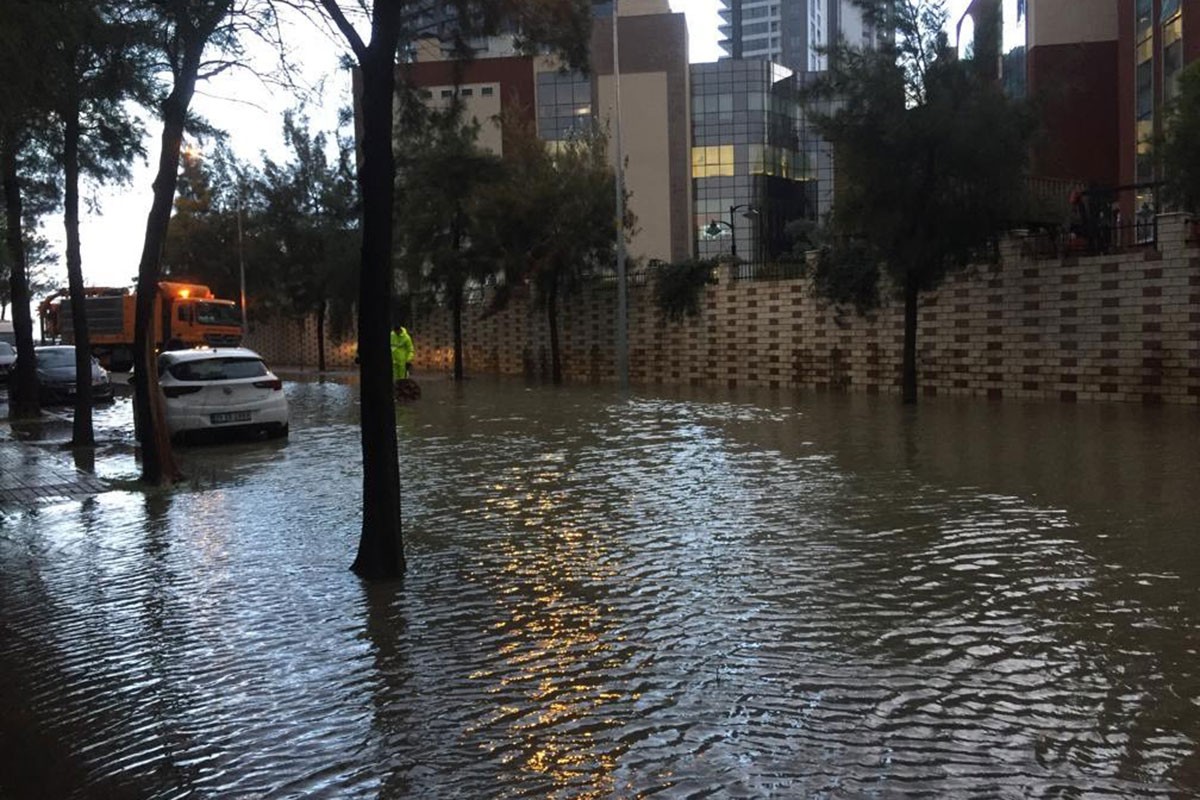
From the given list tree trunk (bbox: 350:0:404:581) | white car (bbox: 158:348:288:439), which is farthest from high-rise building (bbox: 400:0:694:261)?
tree trunk (bbox: 350:0:404:581)

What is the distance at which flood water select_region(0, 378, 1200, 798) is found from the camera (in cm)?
412

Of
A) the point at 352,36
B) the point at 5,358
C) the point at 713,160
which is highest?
the point at 713,160

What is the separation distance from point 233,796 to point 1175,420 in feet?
54.9

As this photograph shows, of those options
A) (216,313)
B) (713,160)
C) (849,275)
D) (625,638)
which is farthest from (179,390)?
(713,160)

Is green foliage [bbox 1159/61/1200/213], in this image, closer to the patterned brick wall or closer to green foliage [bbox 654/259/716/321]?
the patterned brick wall

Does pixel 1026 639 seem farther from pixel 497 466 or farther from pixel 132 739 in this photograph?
pixel 497 466

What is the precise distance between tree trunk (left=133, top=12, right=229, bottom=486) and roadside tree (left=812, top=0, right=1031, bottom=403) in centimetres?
1187

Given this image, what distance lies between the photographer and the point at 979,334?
22812 mm

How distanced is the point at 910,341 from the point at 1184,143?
6.16 m

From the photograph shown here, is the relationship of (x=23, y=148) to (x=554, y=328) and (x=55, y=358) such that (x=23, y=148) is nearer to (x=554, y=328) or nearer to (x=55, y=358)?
(x=55, y=358)

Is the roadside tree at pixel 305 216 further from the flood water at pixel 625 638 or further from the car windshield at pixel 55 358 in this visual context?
the flood water at pixel 625 638

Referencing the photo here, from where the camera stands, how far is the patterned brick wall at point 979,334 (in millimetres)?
19438

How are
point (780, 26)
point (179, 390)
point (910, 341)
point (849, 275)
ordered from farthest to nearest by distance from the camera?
point (780, 26)
point (849, 275)
point (910, 341)
point (179, 390)

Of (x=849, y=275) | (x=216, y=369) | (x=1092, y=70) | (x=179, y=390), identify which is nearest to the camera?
(x=179, y=390)
